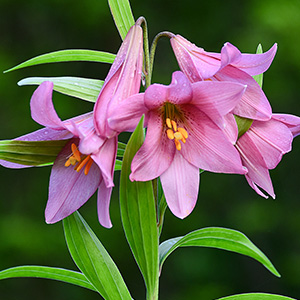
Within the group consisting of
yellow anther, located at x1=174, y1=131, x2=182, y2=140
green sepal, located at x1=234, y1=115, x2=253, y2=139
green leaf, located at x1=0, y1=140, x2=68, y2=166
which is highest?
green leaf, located at x1=0, y1=140, x2=68, y2=166

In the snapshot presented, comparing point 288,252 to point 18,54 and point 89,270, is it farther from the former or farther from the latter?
point 89,270

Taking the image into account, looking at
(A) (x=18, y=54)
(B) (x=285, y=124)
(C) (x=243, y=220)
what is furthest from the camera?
(A) (x=18, y=54)

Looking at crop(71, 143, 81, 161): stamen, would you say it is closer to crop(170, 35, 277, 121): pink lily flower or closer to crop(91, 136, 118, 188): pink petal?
crop(91, 136, 118, 188): pink petal

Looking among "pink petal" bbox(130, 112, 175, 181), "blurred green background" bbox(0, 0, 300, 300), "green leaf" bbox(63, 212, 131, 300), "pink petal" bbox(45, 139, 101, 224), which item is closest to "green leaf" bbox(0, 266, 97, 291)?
"green leaf" bbox(63, 212, 131, 300)

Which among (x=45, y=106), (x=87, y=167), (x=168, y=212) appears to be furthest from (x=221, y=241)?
(x=168, y=212)

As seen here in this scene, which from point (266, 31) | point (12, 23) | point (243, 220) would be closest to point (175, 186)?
point (243, 220)
